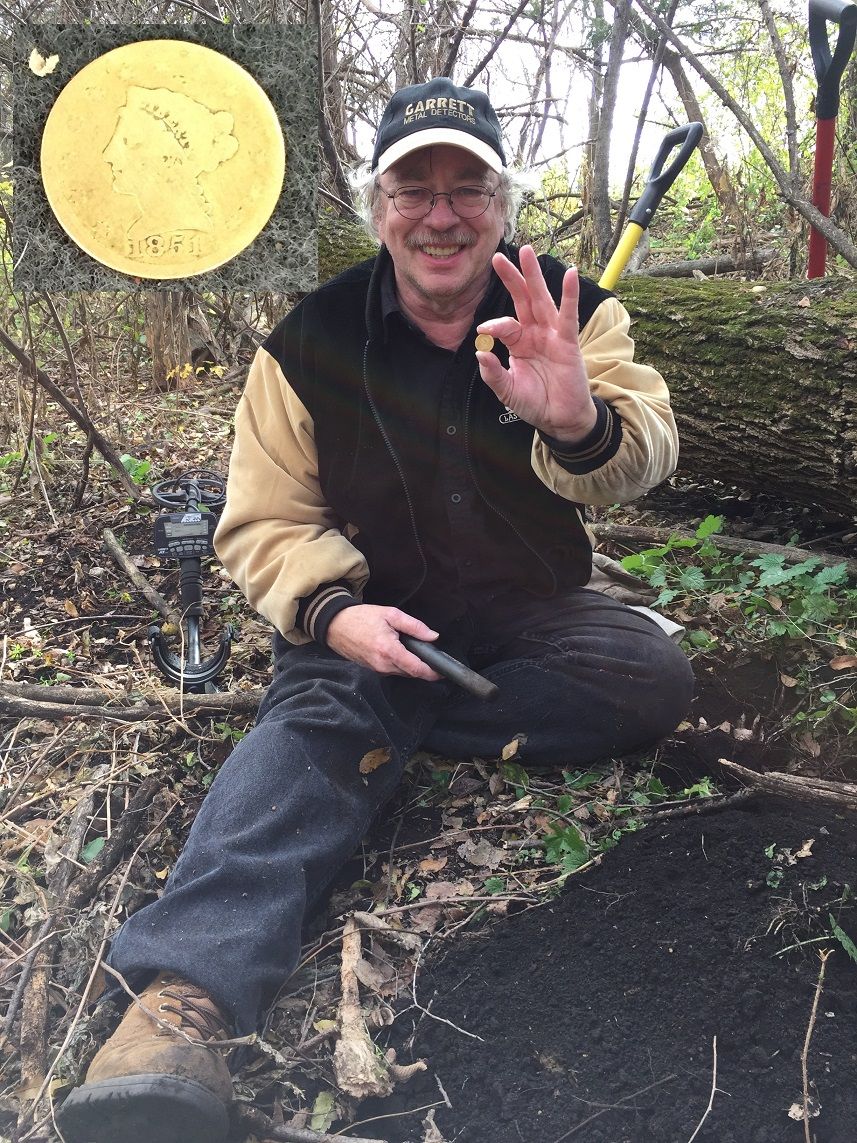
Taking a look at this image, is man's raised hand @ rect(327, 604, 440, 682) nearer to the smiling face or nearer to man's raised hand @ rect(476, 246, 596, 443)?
man's raised hand @ rect(476, 246, 596, 443)

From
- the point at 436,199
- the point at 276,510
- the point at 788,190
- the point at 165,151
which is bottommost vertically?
the point at 276,510

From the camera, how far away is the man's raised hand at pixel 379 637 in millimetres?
2152

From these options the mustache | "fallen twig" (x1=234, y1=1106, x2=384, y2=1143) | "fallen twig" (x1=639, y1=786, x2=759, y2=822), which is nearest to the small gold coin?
the mustache

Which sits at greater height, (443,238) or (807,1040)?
(443,238)

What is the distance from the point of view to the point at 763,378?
11.0 feet

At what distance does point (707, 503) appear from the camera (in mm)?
4105

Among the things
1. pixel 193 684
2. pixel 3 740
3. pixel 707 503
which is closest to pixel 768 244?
pixel 707 503

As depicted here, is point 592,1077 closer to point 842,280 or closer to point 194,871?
point 194,871

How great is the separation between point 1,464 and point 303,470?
3235 mm

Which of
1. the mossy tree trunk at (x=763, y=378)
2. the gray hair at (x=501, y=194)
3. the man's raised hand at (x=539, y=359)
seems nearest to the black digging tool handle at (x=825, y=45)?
the mossy tree trunk at (x=763, y=378)

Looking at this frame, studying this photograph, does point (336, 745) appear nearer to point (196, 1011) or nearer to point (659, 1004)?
point (196, 1011)

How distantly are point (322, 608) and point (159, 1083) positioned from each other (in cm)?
116

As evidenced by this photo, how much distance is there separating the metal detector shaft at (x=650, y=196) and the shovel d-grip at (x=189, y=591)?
175 cm

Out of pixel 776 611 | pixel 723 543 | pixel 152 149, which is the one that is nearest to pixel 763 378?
pixel 723 543
